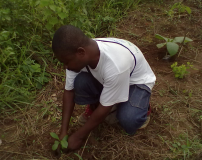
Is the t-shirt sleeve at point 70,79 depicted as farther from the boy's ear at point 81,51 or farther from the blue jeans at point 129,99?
the boy's ear at point 81,51

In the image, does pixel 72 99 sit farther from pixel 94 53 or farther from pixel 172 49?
pixel 172 49

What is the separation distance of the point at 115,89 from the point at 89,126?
1.05 feet

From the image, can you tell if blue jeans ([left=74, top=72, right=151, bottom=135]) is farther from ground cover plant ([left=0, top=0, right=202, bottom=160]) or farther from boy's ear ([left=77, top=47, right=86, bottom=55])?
boy's ear ([left=77, top=47, right=86, bottom=55])

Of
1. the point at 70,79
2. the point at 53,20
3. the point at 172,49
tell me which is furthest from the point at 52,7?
the point at 172,49

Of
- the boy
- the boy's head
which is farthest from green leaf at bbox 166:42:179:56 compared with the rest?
the boy's head

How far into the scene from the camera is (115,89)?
4.25 ft

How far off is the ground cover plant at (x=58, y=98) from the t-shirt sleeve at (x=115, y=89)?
49 cm

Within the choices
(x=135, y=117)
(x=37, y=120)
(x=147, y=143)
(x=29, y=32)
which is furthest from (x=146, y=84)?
(x=29, y=32)

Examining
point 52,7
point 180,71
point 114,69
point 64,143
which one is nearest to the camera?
point 114,69

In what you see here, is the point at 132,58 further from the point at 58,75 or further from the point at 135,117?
the point at 58,75

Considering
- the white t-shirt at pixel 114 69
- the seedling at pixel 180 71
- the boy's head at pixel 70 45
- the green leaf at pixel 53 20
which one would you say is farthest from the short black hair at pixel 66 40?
the seedling at pixel 180 71

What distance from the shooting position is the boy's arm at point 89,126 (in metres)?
1.34

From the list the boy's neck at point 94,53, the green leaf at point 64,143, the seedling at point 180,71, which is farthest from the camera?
the seedling at point 180,71

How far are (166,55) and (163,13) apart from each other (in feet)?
3.94
